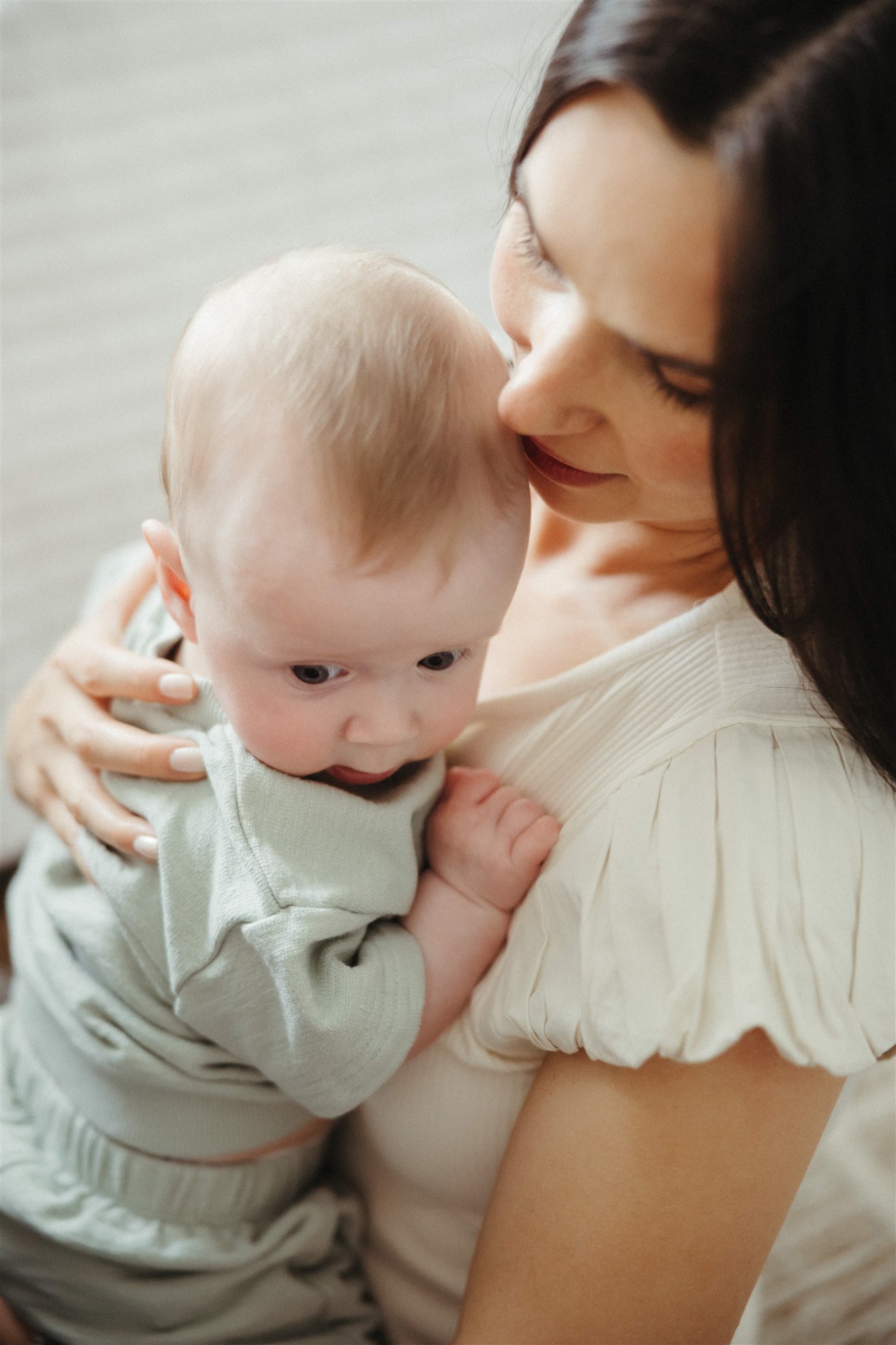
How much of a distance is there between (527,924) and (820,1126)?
0.86 ft

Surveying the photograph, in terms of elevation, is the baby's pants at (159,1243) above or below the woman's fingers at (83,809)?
A: below

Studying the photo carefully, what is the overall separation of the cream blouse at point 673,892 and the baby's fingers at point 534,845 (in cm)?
1

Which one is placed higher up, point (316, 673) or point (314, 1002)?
point (316, 673)

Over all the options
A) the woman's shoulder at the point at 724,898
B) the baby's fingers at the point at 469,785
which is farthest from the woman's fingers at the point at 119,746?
the woman's shoulder at the point at 724,898

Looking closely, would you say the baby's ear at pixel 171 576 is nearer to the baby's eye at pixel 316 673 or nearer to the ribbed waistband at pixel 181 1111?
the baby's eye at pixel 316 673

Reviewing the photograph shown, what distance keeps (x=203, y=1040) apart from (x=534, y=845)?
36cm

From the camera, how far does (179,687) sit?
0.96 m

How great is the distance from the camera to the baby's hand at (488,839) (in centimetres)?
87

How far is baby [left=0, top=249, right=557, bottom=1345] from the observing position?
72 centimetres

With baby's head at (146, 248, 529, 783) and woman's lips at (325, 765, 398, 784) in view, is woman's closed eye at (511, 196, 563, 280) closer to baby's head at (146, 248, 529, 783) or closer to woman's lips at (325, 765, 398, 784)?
baby's head at (146, 248, 529, 783)

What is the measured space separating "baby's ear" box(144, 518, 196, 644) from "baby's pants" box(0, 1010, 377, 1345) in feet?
1.69

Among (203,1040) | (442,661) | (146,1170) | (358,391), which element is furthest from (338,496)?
(146,1170)

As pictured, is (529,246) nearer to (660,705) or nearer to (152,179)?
(660,705)

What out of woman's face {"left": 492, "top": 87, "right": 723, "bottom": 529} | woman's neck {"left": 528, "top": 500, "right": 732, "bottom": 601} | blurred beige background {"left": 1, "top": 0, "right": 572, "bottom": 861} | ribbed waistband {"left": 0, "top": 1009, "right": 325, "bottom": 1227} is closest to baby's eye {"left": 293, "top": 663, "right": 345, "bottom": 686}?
woman's face {"left": 492, "top": 87, "right": 723, "bottom": 529}
